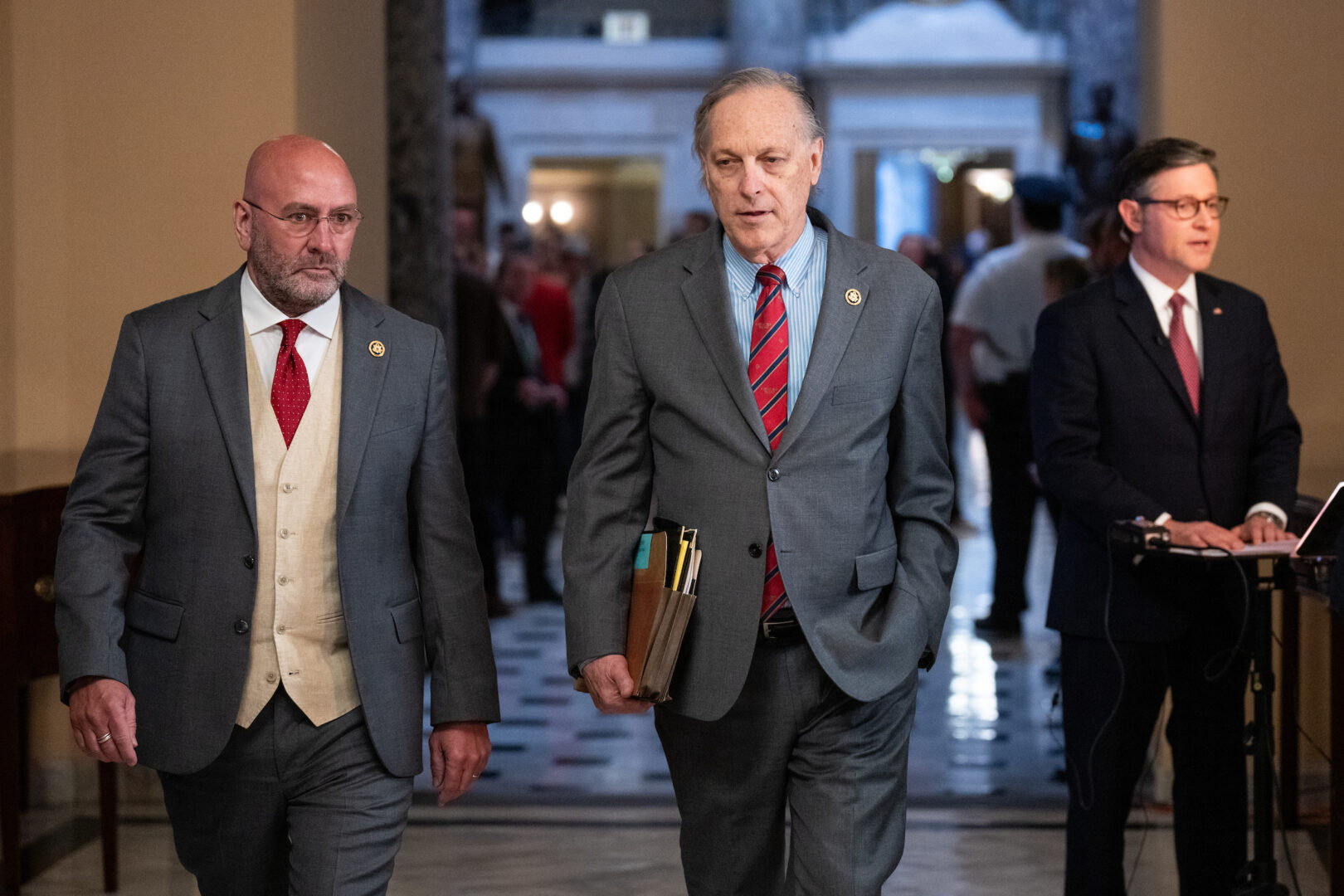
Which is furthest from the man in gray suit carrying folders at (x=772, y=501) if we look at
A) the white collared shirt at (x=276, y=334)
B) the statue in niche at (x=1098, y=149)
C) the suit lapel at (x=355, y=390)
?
the statue in niche at (x=1098, y=149)

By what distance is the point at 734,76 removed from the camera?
2.62m

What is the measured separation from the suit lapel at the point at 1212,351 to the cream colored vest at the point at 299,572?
6.32 ft

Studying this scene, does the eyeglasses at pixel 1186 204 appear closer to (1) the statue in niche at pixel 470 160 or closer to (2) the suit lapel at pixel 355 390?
(2) the suit lapel at pixel 355 390

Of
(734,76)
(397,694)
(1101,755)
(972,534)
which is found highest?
(734,76)

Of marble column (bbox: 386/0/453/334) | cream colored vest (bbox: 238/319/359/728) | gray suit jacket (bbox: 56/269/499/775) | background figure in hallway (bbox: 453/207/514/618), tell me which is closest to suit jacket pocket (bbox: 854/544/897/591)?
gray suit jacket (bbox: 56/269/499/775)

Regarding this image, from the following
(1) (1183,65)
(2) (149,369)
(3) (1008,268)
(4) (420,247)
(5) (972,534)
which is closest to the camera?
(2) (149,369)

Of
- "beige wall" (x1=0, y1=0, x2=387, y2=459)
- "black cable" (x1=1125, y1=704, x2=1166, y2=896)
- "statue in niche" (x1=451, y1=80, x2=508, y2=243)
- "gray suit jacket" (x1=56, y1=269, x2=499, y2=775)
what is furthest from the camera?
"statue in niche" (x1=451, y1=80, x2=508, y2=243)

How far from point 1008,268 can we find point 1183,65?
2.48m

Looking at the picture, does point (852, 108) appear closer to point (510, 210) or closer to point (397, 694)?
point (510, 210)

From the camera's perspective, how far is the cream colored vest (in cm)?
254

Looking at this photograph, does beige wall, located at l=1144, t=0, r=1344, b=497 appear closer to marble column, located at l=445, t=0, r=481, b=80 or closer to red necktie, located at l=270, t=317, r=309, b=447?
red necktie, located at l=270, t=317, r=309, b=447

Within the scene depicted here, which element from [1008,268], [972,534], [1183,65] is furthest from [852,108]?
[1183,65]

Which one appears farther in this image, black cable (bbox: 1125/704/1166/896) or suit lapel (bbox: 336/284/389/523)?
black cable (bbox: 1125/704/1166/896)

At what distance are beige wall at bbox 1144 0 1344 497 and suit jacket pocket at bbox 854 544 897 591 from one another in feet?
8.39
